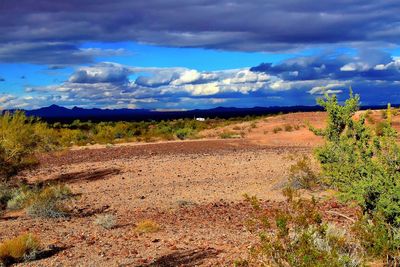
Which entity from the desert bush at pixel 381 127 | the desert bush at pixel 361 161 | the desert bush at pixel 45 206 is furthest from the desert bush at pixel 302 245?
the desert bush at pixel 45 206

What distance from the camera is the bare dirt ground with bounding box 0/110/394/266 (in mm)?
11523

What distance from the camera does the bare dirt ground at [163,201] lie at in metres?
11.5

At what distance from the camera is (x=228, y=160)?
92.8ft

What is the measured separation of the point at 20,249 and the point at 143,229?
325 centimetres

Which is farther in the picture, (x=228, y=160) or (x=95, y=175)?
(x=228, y=160)

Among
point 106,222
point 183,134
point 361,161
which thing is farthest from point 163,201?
point 183,134

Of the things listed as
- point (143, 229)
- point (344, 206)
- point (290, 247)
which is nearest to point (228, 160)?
point (344, 206)

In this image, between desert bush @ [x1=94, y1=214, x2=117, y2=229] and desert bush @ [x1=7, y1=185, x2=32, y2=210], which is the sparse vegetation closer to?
desert bush @ [x1=94, y1=214, x2=117, y2=229]

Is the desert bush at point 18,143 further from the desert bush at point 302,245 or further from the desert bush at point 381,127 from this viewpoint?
the desert bush at point 302,245

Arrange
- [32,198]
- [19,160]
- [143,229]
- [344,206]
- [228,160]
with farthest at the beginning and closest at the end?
1. [228,160]
2. [19,160]
3. [32,198]
4. [344,206]
5. [143,229]

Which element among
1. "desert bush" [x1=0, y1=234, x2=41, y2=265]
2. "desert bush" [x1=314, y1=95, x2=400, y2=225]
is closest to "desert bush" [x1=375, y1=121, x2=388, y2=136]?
"desert bush" [x1=314, y1=95, x2=400, y2=225]

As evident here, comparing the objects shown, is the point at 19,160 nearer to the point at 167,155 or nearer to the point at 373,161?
the point at 167,155

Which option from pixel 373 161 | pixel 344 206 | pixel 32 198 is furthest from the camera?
pixel 32 198

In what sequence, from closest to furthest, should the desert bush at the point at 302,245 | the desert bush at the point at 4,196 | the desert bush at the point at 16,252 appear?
the desert bush at the point at 302,245 → the desert bush at the point at 16,252 → the desert bush at the point at 4,196
